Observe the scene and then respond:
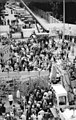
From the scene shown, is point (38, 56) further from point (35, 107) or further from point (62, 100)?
point (35, 107)

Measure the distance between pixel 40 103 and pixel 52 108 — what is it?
315 mm

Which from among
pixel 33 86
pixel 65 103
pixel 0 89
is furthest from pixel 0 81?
pixel 65 103

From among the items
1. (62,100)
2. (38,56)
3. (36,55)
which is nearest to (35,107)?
(62,100)

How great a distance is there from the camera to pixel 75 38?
15.3 m

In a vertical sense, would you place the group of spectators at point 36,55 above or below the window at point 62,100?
below

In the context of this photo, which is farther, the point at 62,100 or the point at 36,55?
the point at 36,55

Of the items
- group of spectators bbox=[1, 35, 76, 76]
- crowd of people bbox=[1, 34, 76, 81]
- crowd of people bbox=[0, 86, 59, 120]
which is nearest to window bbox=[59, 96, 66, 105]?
crowd of people bbox=[0, 86, 59, 120]

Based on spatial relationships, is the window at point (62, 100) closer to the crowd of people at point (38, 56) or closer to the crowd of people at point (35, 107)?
the crowd of people at point (35, 107)

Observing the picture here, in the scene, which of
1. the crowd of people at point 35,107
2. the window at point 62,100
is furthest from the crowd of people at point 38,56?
the window at point 62,100

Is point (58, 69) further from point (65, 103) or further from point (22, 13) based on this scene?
point (22, 13)

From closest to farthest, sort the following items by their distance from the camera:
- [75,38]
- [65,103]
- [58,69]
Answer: [65,103], [58,69], [75,38]

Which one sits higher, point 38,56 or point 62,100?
point 62,100

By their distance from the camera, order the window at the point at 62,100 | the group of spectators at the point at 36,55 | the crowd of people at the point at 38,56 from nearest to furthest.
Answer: the window at the point at 62,100 < the crowd of people at the point at 38,56 < the group of spectators at the point at 36,55

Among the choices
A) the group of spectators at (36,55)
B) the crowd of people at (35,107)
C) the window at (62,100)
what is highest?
the window at (62,100)
